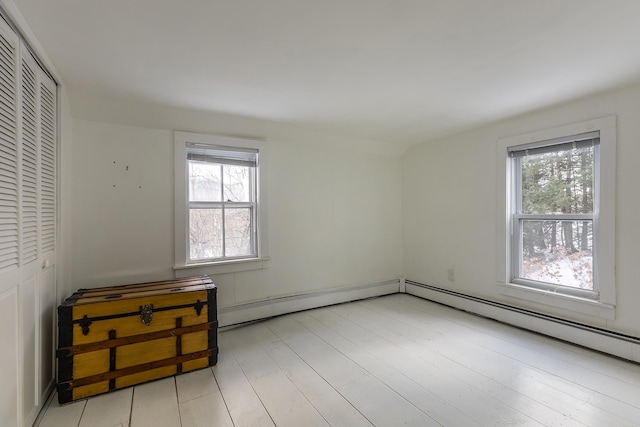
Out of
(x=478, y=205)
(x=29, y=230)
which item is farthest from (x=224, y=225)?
(x=478, y=205)

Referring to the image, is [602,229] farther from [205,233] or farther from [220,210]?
Result: [205,233]

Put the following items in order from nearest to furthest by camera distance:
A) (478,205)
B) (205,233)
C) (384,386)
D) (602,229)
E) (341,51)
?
(341,51)
(384,386)
(602,229)
(205,233)
(478,205)

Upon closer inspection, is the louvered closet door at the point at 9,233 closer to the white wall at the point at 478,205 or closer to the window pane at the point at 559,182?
the white wall at the point at 478,205

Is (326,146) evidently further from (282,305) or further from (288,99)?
(282,305)

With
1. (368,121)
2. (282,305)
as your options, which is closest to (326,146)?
(368,121)

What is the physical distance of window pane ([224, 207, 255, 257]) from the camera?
320 cm

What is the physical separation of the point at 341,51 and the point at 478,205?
2494 millimetres

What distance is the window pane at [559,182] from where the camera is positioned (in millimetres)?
2602

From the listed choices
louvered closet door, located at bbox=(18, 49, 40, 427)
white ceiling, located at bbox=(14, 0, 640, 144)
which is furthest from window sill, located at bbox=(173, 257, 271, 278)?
white ceiling, located at bbox=(14, 0, 640, 144)

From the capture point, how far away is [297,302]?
3551 millimetres

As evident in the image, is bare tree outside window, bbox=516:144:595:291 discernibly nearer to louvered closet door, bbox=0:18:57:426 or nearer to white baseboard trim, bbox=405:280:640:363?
white baseboard trim, bbox=405:280:640:363

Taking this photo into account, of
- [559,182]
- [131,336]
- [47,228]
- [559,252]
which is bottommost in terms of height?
[131,336]

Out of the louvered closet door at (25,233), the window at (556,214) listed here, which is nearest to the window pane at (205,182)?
the louvered closet door at (25,233)

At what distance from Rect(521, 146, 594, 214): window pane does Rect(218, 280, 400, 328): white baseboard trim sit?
2050 millimetres
